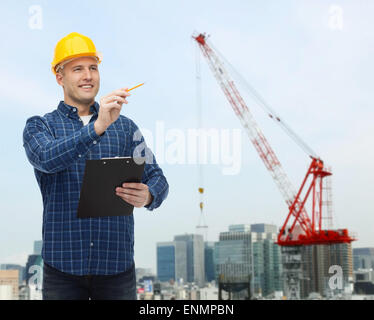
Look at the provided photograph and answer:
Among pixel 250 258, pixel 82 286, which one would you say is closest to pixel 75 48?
pixel 82 286

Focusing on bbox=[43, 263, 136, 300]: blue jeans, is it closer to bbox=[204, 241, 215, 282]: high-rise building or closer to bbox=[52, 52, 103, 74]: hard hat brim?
bbox=[52, 52, 103, 74]: hard hat brim

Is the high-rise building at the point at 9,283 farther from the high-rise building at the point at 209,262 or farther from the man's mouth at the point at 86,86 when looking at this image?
the man's mouth at the point at 86,86

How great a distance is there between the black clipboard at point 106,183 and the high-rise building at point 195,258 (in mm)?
130938

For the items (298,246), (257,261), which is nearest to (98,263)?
(298,246)

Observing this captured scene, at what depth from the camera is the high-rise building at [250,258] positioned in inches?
4835

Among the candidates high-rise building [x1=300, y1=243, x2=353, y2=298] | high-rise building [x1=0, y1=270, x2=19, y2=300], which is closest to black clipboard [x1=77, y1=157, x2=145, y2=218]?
high-rise building [x1=300, y1=243, x2=353, y2=298]

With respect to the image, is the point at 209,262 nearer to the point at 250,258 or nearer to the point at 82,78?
the point at 250,258

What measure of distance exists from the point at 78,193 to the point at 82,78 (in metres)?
0.76

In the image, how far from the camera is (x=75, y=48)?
11.5 ft

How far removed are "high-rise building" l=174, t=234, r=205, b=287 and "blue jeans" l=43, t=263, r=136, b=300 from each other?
5148 inches

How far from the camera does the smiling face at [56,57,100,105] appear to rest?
3500mm
